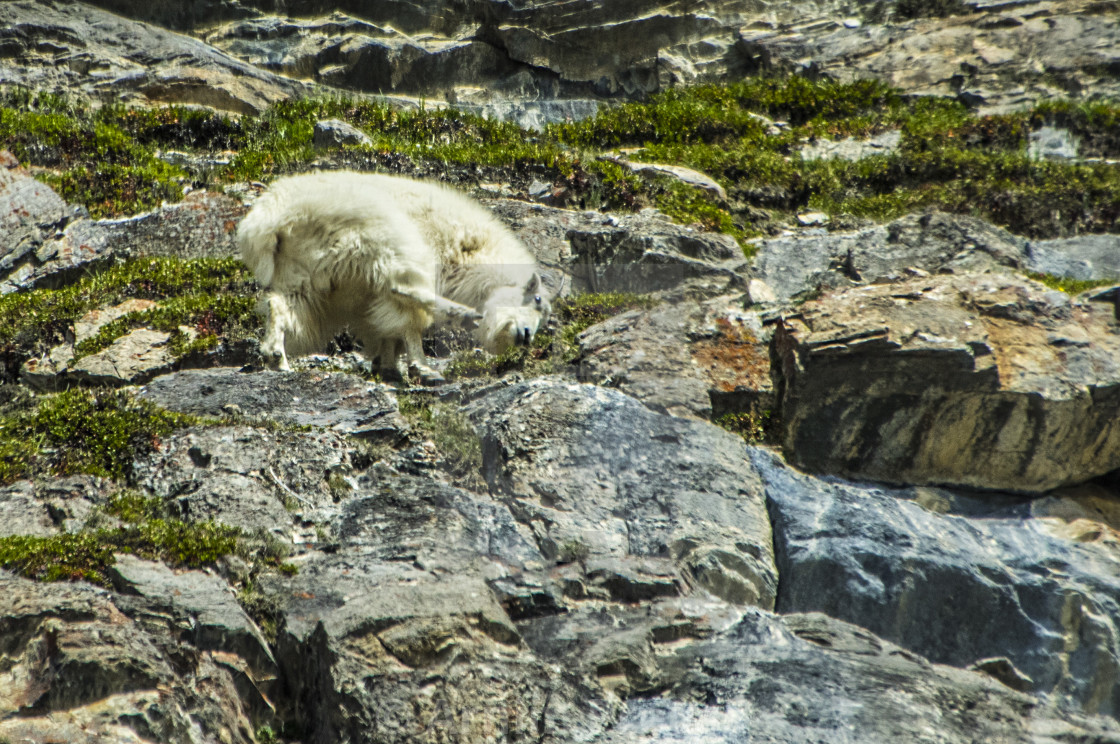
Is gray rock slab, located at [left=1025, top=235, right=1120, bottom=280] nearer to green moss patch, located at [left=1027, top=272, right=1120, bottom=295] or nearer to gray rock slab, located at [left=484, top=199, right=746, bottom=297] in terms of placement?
green moss patch, located at [left=1027, top=272, right=1120, bottom=295]

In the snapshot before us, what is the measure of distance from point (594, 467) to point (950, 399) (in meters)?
2.58

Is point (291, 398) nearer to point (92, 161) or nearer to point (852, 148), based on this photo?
point (92, 161)

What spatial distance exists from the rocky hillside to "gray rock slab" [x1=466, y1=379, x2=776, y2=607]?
0.03 m

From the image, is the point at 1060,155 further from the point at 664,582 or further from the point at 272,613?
the point at 272,613

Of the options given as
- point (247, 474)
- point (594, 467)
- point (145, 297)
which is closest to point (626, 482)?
point (594, 467)

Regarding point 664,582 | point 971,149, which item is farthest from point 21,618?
point 971,149

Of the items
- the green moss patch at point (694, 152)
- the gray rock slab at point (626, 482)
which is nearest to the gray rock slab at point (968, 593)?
the gray rock slab at point (626, 482)

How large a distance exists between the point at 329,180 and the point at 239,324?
183 cm

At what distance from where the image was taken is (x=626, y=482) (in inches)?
240

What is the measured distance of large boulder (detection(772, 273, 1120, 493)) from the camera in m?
6.42

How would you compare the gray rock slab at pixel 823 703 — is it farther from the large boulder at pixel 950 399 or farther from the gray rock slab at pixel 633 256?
the gray rock slab at pixel 633 256

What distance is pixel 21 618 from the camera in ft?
14.1

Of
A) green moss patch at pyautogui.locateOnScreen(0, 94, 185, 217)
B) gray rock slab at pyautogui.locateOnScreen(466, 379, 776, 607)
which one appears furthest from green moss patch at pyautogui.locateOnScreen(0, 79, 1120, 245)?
gray rock slab at pyautogui.locateOnScreen(466, 379, 776, 607)

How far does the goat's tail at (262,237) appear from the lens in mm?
7480
